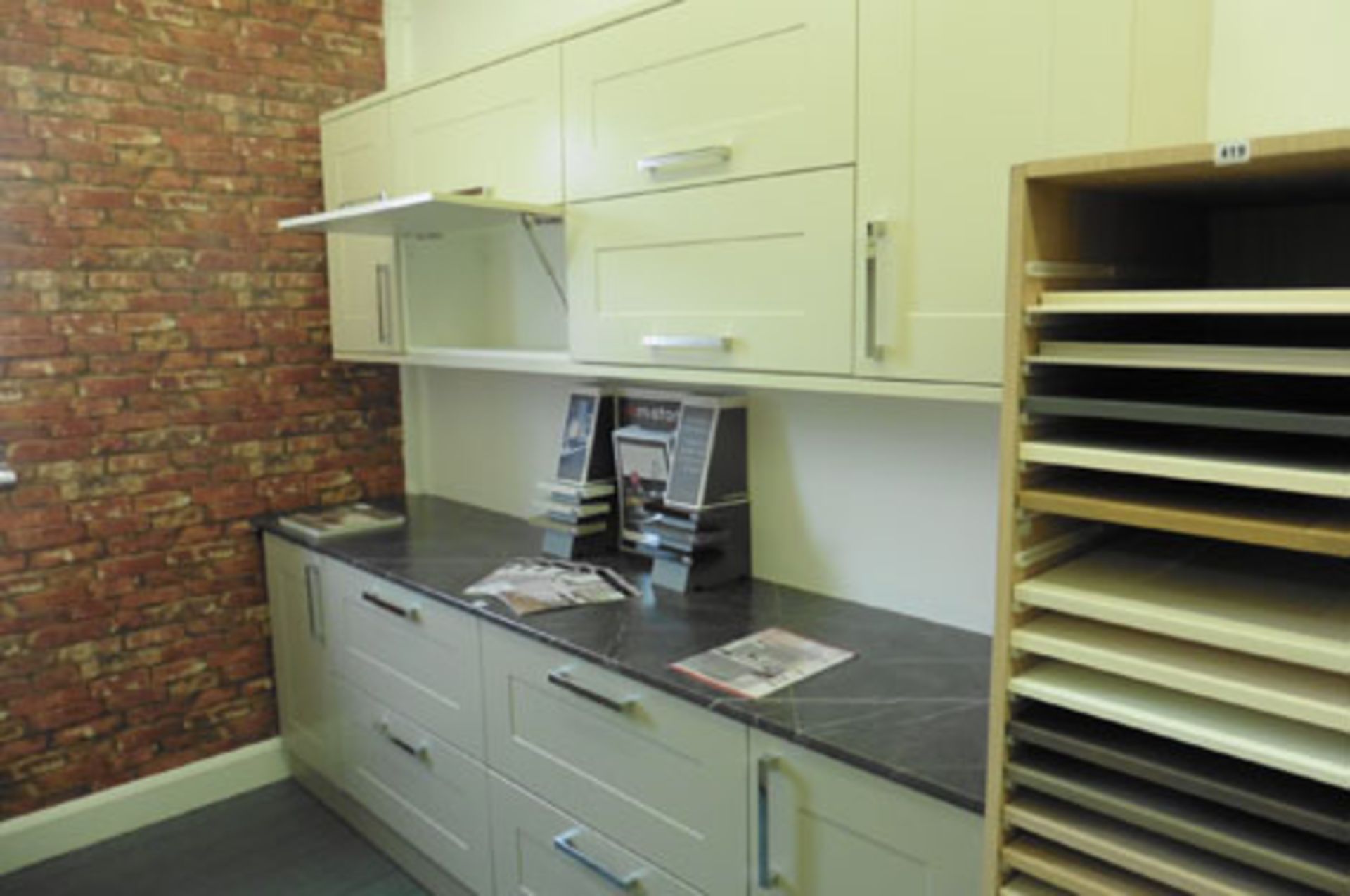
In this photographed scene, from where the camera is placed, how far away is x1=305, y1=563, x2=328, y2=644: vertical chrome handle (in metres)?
2.80

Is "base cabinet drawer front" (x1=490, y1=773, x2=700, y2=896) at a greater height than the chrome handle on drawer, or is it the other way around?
the chrome handle on drawer

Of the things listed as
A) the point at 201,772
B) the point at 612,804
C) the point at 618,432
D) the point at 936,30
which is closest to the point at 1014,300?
the point at 936,30

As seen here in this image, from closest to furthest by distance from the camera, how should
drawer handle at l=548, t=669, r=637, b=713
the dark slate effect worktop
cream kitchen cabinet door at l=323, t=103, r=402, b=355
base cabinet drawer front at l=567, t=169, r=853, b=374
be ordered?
the dark slate effect worktop, base cabinet drawer front at l=567, t=169, r=853, b=374, drawer handle at l=548, t=669, r=637, b=713, cream kitchen cabinet door at l=323, t=103, r=402, b=355

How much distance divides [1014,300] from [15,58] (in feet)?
8.86

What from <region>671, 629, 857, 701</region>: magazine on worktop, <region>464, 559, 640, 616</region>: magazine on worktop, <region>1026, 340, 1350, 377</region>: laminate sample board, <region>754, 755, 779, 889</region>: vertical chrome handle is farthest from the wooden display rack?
<region>464, 559, 640, 616</region>: magazine on worktop

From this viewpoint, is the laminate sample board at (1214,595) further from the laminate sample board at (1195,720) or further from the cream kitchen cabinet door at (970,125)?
the cream kitchen cabinet door at (970,125)

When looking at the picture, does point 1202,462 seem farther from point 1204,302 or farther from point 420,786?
point 420,786

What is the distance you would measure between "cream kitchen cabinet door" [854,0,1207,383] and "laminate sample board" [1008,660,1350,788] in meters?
0.55

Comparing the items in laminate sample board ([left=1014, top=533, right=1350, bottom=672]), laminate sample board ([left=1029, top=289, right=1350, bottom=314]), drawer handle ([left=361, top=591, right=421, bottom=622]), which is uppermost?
laminate sample board ([left=1029, top=289, right=1350, bottom=314])

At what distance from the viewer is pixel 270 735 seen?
10.5 ft

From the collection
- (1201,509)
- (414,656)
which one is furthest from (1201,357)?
(414,656)

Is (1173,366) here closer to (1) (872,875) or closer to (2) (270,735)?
(1) (872,875)

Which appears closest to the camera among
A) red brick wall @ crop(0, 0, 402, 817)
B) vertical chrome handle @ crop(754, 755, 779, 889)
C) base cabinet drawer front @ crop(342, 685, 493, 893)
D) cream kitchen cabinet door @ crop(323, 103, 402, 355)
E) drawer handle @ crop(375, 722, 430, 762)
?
vertical chrome handle @ crop(754, 755, 779, 889)

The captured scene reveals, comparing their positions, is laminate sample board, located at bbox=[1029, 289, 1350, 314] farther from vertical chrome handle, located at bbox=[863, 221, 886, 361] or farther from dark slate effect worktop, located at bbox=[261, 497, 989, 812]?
dark slate effect worktop, located at bbox=[261, 497, 989, 812]
